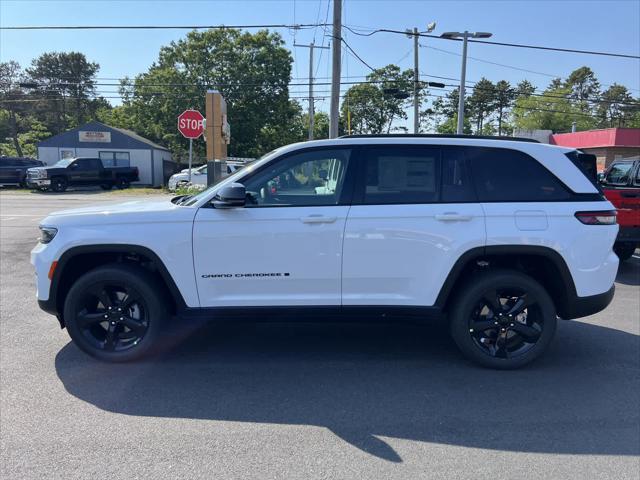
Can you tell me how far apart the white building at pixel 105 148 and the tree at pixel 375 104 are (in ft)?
93.6

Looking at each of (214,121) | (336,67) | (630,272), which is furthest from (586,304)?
(336,67)

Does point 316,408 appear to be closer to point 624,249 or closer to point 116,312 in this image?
point 116,312

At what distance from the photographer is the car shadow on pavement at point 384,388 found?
3.11 meters

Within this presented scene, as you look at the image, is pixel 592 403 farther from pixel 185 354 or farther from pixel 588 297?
pixel 185 354

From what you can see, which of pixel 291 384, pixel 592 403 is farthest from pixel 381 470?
pixel 592 403

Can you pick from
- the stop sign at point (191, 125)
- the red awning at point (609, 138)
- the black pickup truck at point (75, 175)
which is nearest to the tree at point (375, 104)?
the red awning at point (609, 138)

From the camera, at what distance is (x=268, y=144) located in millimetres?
40719

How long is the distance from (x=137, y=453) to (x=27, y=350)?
86.7 inches

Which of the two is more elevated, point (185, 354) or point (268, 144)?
point (268, 144)

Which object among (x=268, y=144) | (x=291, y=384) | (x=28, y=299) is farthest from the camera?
(x=268, y=144)

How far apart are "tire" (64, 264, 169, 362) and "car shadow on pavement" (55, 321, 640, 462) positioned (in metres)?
0.18

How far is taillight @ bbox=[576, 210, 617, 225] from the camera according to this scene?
12.6ft

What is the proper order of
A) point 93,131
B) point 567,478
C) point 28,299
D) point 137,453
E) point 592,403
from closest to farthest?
point 567,478 < point 137,453 < point 592,403 < point 28,299 < point 93,131

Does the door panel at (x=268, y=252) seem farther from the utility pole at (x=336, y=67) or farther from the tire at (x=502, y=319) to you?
the utility pole at (x=336, y=67)
